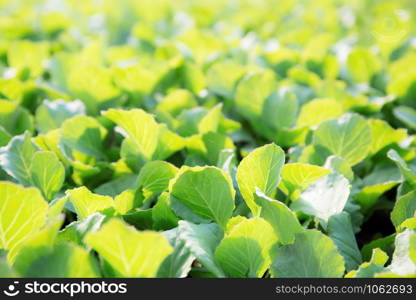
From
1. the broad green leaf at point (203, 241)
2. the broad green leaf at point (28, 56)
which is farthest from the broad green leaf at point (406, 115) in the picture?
the broad green leaf at point (28, 56)

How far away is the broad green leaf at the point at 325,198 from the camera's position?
120 centimetres

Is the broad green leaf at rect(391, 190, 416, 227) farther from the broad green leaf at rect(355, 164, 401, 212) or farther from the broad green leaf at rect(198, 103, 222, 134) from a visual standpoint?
the broad green leaf at rect(198, 103, 222, 134)

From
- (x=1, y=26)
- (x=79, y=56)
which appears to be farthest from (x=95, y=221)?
(x=1, y=26)

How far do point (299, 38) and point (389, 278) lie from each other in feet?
6.30

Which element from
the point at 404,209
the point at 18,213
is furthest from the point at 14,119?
the point at 404,209

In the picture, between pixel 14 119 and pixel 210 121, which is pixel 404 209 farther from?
pixel 14 119

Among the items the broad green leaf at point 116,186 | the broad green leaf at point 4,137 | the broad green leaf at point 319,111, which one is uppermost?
the broad green leaf at point 4,137

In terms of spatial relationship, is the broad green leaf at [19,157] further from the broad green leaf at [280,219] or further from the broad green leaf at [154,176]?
the broad green leaf at [280,219]

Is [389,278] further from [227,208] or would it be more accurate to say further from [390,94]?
[390,94]

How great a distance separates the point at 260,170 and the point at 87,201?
14.8 inches

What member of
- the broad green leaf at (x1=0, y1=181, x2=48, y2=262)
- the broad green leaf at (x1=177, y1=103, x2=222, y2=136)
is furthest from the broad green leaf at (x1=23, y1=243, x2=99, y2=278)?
the broad green leaf at (x1=177, y1=103, x2=222, y2=136)

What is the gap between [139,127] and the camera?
1.36m

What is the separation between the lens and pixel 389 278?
951 mm

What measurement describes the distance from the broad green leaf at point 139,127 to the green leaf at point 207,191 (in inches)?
9.0
